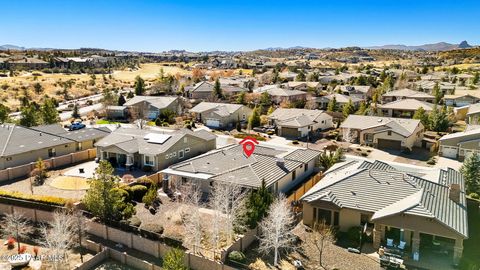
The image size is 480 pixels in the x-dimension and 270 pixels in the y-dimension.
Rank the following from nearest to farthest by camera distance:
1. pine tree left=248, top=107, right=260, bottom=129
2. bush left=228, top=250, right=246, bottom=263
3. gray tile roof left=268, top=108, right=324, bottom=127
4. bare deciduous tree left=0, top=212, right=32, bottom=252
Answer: bush left=228, top=250, right=246, bottom=263 → bare deciduous tree left=0, top=212, right=32, bottom=252 → gray tile roof left=268, top=108, right=324, bottom=127 → pine tree left=248, top=107, right=260, bottom=129

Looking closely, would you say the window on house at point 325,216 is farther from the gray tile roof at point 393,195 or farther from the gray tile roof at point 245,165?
the gray tile roof at point 245,165

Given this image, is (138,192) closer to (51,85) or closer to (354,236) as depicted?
(354,236)

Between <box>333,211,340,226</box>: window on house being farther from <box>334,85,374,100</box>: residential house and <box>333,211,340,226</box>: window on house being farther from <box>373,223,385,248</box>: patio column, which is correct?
<box>334,85,374,100</box>: residential house

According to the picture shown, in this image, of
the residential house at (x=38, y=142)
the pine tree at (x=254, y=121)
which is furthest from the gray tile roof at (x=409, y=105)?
the residential house at (x=38, y=142)

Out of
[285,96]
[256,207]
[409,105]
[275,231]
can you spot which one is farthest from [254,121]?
[275,231]

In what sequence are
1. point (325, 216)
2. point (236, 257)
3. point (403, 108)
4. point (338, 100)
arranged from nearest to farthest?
point (236, 257)
point (325, 216)
point (403, 108)
point (338, 100)

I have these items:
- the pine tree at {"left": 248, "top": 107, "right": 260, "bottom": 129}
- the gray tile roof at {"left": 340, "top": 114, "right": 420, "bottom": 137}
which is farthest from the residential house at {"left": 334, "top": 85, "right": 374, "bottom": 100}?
the pine tree at {"left": 248, "top": 107, "right": 260, "bottom": 129}
